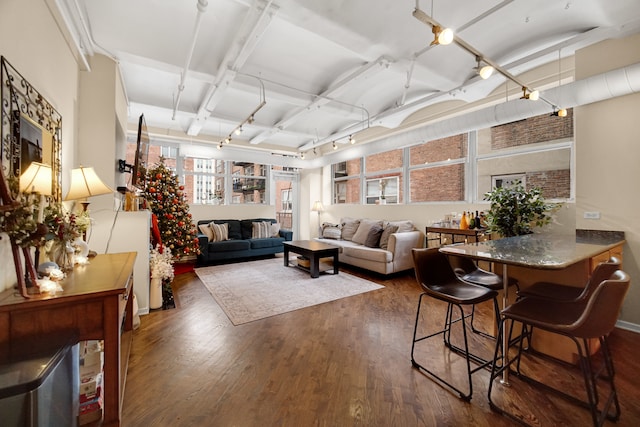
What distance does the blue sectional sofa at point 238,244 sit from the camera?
557cm

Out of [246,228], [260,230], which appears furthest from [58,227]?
[246,228]

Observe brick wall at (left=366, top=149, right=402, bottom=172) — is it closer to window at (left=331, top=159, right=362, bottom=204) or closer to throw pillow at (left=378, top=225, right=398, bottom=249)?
window at (left=331, top=159, right=362, bottom=204)

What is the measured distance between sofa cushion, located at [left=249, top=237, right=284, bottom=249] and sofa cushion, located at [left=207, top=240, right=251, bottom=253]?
0.43 feet

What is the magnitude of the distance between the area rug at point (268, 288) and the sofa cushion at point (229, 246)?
364 millimetres

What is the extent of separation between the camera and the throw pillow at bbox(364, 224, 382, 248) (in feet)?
17.3

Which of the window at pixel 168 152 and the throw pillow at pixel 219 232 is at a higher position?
the window at pixel 168 152

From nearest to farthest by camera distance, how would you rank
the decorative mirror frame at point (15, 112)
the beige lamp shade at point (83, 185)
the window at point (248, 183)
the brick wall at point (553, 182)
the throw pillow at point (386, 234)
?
1. the decorative mirror frame at point (15, 112)
2. the beige lamp shade at point (83, 185)
3. the brick wall at point (553, 182)
4. the throw pillow at point (386, 234)
5. the window at point (248, 183)

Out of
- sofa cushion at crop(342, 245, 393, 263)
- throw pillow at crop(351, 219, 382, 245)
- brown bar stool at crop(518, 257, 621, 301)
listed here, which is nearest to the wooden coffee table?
sofa cushion at crop(342, 245, 393, 263)

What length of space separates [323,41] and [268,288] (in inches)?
129

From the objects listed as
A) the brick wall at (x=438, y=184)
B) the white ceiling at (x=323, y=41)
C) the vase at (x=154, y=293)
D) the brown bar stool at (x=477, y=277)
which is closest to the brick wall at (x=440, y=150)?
the brick wall at (x=438, y=184)

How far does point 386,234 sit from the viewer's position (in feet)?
17.1

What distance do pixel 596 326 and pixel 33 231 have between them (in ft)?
9.17

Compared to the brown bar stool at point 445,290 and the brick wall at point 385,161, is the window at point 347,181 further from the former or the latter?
the brown bar stool at point 445,290

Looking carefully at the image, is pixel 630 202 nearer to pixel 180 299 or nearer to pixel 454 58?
pixel 454 58
